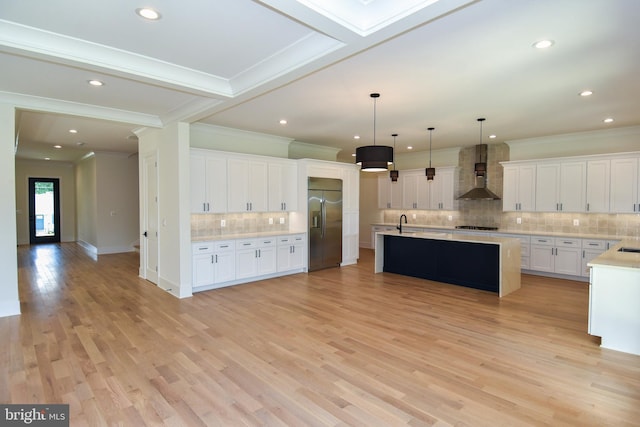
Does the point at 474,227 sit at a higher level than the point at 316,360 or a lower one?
higher

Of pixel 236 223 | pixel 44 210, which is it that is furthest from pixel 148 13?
pixel 44 210

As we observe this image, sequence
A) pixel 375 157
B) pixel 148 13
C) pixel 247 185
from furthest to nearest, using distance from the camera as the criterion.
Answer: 1. pixel 247 185
2. pixel 375 157
3. pixel 148 13

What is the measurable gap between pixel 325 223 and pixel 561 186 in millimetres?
4880

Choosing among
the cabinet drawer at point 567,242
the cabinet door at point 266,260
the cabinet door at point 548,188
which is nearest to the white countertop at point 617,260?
the cabinet drawer at point 567,242

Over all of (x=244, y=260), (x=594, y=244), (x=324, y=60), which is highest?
(x=324, y=60)

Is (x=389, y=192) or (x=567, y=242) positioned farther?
(x=389, y=192)

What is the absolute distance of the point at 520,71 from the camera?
12.2 feet

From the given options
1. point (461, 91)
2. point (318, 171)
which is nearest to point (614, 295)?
point (461, 91)

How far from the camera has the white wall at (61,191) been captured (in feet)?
38.0

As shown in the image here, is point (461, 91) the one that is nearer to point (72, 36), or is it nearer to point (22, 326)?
point (72, 36)

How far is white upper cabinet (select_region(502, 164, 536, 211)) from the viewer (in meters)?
7.43

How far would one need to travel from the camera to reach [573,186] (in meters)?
6.92

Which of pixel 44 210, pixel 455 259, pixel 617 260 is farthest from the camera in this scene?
pixel 44 210

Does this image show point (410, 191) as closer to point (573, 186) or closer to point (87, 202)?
point (573, 186)
